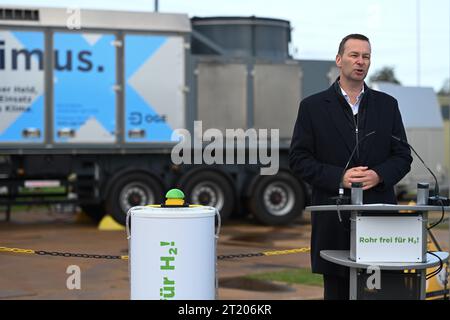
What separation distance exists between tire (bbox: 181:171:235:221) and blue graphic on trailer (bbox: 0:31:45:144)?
3024mm

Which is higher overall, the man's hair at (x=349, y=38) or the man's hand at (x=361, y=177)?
the man's hair at (x=349, y=38)

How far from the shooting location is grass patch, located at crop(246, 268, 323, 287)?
9.03m

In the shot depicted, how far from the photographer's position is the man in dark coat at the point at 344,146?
4.32 m

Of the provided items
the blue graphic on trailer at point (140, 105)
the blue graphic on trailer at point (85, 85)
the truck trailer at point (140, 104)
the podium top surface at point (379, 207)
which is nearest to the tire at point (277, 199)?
the truck trailer at point (140, 104)

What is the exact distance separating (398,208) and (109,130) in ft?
36.9

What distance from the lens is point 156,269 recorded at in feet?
14.1

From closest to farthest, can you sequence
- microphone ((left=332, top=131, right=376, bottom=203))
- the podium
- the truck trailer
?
the podium, microphone ((left=332, top=131, right=376, bottom=203)), the truck trailer

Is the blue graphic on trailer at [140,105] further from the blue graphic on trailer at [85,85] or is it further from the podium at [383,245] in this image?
the podium at [383,245]

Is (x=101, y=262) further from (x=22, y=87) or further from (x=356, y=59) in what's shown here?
(x=356, y=59)

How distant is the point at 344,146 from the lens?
4.41 metres

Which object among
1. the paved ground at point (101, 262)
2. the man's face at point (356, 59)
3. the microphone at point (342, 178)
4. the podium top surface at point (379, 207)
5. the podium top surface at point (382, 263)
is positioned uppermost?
the man's face at point (356, 59)

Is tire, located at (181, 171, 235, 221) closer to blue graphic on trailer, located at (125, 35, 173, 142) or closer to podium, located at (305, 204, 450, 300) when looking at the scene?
blue graphic on trailer, located at (125, 35, 173, 142)

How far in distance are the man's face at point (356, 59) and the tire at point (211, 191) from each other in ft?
35.7

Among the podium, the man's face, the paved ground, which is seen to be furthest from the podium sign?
the paved ground
